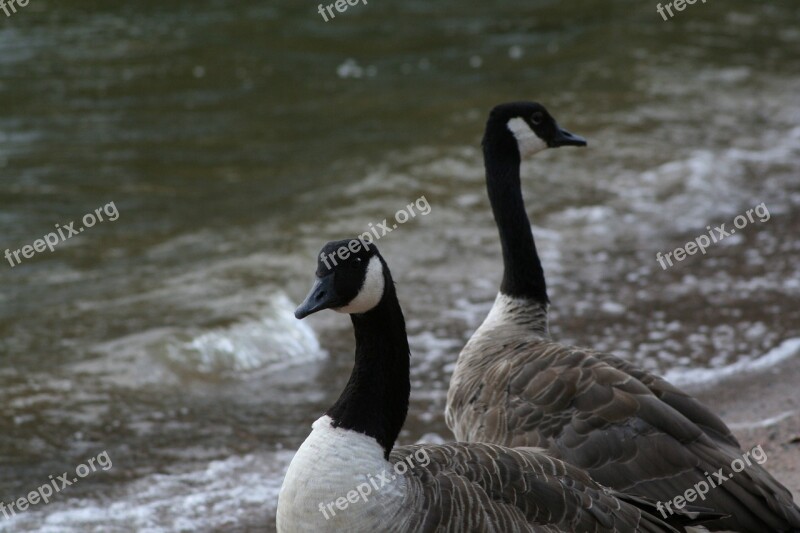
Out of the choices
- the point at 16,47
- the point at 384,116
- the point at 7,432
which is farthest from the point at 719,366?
the point at 16,47

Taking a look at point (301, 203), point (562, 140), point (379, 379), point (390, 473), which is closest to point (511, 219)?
point (562, 140)

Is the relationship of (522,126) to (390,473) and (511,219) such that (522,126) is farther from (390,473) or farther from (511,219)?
(390,473)

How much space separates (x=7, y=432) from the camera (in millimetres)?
7777

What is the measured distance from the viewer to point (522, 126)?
6941mm

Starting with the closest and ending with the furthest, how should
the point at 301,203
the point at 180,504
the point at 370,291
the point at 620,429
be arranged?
1. the point at 370,291
2. the point at 620,429
3. the point at 180,504
4. the point at 301,203

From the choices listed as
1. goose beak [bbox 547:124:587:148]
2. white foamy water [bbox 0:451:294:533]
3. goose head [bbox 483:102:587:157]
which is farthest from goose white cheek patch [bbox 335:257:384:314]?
goose beak [bbox 547:124:587:148]

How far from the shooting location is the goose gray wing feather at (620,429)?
486cm

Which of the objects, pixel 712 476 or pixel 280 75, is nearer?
pixel 712 476

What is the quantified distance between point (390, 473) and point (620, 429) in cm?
135

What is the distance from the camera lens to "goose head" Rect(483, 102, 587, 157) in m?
6.91

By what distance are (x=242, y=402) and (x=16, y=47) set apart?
485 inches

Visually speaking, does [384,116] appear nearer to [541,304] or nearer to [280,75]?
[280,75]

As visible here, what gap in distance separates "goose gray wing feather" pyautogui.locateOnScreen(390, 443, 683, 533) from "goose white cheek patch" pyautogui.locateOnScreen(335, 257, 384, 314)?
0.66 m

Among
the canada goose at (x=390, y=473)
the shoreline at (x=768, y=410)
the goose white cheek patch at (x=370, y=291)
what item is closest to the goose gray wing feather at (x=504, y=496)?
the canada goose at (x=390, y=473)
